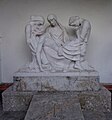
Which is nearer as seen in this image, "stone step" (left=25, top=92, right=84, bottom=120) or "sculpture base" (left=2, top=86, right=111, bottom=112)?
"stone step" (left=25, top=92, right=84, bottom=120)

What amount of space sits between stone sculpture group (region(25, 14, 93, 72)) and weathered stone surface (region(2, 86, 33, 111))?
18.9 inches

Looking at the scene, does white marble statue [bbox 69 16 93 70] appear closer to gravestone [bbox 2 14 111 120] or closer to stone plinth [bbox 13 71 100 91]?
gravestone [bbox 2 14 111 120]

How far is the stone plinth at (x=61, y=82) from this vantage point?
140 inches

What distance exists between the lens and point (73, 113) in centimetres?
267

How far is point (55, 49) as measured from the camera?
378cm

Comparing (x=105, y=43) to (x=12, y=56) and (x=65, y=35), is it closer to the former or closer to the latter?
(x=65, y=35)

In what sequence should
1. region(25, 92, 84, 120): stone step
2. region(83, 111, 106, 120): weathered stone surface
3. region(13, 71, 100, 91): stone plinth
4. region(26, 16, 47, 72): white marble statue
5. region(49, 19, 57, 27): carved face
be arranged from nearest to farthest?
1. region(25, 92, 84, 120): stone step
2. region(83, 111, 106, 120): weathered stone surface
3. region(13, 71, 100, 91): stone plinth
4. region(26, 16, 47, 72): white marble statue
5. region(49, 19, 57, 27): carved face

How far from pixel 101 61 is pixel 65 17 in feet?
3.91

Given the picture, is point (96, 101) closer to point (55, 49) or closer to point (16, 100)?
point (55, 49)

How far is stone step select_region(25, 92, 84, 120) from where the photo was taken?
2.59 m

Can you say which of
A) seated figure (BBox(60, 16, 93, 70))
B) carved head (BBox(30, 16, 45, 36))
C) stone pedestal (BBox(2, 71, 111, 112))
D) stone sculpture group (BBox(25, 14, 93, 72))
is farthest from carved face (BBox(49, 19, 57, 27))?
stone pedestal (BBox(2, 71, 111, 112))

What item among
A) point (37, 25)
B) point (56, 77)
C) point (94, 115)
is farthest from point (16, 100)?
point (37, 25)

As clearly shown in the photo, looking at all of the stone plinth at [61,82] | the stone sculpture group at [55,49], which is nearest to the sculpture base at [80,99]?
the stone plinth at [61,82]

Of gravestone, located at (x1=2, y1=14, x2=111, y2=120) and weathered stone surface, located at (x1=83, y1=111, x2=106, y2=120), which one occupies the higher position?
gravestone, located at (x1=2, y1=14, x2=111, y2=120)
